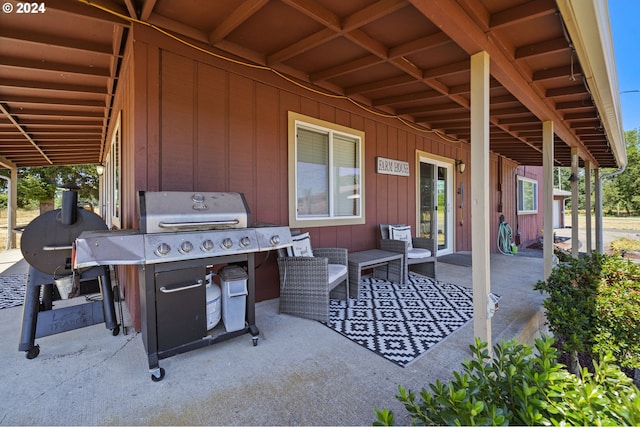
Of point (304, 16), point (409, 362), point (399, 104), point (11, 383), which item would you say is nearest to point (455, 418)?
point (409, 362)

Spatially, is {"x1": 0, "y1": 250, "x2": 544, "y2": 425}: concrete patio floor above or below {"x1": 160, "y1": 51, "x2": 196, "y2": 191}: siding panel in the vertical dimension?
below

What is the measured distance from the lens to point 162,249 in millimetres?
1857

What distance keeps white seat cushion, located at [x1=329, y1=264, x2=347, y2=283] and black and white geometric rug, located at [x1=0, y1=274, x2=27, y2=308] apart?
3.55 m

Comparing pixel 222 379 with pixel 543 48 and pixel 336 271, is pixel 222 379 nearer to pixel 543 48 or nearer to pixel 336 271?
pixel 336 271

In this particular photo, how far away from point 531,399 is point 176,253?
188 cm

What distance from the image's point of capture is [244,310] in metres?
2.36

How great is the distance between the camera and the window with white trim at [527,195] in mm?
9891

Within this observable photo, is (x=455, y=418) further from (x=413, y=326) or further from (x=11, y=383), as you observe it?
(x=11, y=383)

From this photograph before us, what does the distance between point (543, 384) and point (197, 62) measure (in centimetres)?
332

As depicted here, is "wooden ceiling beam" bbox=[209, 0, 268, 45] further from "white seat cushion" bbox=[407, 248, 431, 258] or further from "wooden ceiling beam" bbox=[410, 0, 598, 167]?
"white seat cushion" bbox=[407, 248, 431, 258]

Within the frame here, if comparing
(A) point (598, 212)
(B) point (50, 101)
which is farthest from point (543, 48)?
(A) point (598, 212)

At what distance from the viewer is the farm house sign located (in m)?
4.77

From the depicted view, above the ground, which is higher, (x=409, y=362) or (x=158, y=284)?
(x=158, y=284)

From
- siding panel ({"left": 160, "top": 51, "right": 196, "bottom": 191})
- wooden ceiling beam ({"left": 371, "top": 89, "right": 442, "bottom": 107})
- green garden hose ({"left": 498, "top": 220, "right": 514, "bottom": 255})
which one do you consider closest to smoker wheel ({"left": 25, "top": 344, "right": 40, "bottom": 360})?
siding panel ({"left": 160, "top": 51, "right": 196, "bottom": 191})
